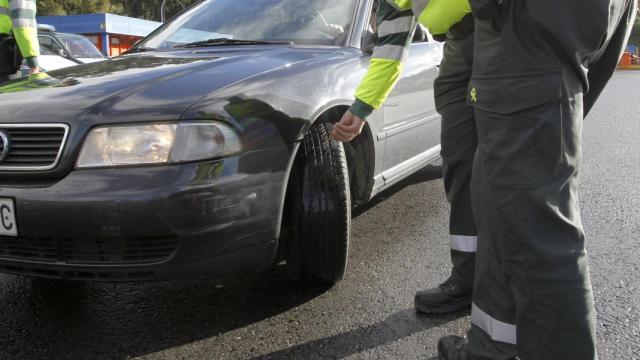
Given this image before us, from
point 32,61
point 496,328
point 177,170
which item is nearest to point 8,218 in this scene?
point 177,170

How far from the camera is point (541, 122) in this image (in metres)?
1.26

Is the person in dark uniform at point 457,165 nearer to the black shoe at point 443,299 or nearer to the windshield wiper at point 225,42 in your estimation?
the black shoe at point 443,299

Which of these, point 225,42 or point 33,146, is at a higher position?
point 225,42

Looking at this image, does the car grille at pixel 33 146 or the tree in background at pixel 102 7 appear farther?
the tree in background at pixel 102 7

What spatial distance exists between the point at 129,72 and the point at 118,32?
88.6 feet

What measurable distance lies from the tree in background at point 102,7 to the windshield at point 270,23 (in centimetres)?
2470

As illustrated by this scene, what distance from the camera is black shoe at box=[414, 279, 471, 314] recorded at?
87.3 inches

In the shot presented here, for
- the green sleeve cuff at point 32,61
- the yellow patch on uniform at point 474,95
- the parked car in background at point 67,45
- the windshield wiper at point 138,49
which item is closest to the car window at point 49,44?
the parked car in background at point 67,45

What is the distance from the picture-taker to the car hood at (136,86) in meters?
1.81

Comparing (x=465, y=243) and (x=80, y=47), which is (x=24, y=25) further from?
(x=80, y=47)

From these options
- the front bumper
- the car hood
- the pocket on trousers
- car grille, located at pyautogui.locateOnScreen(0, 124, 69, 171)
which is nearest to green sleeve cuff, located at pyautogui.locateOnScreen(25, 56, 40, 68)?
the car hood

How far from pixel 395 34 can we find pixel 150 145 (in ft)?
3.04

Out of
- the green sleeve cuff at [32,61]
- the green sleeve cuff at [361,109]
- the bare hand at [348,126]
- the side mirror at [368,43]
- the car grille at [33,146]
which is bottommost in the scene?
the green sleeve cuff at [32,61]

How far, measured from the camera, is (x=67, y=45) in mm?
9141
